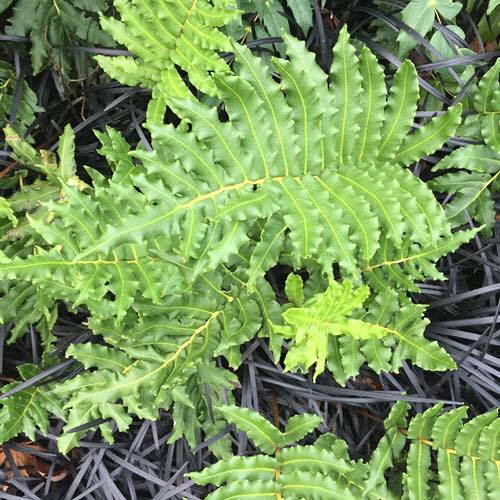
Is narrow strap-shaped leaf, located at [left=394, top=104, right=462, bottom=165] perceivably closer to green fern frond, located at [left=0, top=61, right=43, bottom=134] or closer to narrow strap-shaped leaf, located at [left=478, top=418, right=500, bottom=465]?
narrow strap-shaped leaf, located at [left=478, top=418, right=500, bottom=465]

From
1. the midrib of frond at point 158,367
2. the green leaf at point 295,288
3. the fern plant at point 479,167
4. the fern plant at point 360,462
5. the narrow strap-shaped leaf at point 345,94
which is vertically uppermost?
the narrow strap-shaped leaf at point 345,94

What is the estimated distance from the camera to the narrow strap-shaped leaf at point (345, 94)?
4.20ft

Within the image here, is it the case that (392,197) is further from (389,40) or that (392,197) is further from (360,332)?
(389,40)

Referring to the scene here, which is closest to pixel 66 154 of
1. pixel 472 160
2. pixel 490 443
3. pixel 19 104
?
pixel 19 104

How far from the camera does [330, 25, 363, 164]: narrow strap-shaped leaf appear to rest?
1280mm

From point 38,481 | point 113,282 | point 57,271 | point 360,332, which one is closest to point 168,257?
point 113,282

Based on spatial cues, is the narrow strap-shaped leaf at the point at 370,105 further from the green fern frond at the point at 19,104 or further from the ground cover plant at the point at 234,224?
the green fern frond at the point at 19,104

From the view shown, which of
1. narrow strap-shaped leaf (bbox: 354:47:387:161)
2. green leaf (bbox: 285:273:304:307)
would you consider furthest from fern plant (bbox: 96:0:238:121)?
green leaf (bbox: 285:273:304:307)

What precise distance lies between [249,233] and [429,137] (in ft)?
1.64

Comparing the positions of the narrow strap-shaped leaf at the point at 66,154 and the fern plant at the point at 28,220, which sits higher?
the narrow strap-shaped leaf at the point at 66,154

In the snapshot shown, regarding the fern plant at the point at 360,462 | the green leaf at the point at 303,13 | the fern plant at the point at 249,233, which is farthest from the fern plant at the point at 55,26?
the fern plant at the point at 360,462

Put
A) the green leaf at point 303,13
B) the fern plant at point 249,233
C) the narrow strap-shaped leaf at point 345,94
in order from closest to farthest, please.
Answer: the fern plant at point 249,233 < the narrow strap-shaped leaf at point 345,94 < the green leaf at point 303,13

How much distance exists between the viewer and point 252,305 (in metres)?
1.50

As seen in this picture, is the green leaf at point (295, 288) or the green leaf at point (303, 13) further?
the green leaf at point (303, 13)
